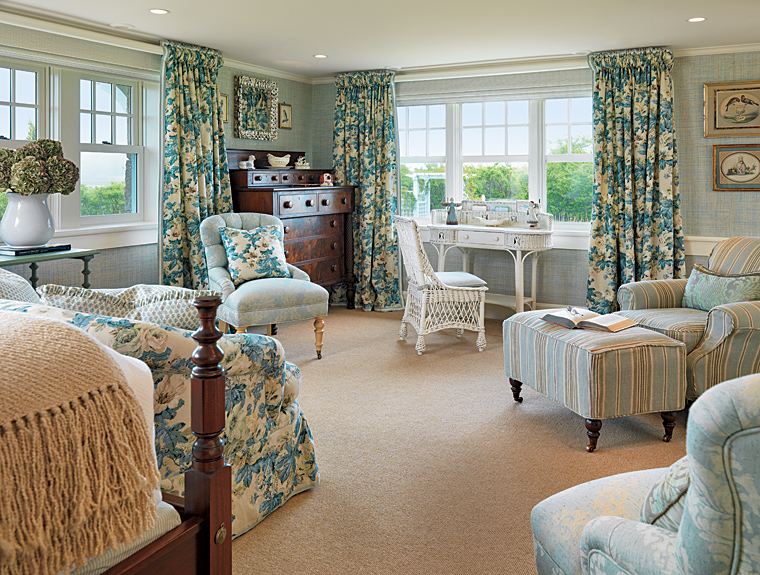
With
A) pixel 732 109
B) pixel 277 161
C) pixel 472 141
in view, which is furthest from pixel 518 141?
pixel 277 161

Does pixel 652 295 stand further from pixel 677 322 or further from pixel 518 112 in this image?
pixel 518 112

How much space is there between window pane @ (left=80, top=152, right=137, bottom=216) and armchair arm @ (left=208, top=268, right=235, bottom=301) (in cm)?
101

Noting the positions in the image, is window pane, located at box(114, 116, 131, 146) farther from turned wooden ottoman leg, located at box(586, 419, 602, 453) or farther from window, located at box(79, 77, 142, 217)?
turned wooden ottoman leg, located at box(586, 419, 602, 453)

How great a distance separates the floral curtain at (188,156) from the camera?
16.6 feet

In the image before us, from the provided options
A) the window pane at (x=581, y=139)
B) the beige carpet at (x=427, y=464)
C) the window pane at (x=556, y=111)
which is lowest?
the beige carpet at (x=427, y=464)

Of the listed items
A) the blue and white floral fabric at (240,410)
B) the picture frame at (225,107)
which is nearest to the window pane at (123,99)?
the picture frame at (225,107)

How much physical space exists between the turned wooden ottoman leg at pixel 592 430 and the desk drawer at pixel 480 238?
2712 mm

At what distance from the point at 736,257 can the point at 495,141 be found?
9.48 ft

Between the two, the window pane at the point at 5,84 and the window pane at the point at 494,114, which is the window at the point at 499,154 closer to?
the window pane at the point at 494,114

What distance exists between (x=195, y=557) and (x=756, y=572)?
104 centimetres

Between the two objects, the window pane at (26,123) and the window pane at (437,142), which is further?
the window pane at (437,142)

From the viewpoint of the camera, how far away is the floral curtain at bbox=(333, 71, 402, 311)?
21.1 feet

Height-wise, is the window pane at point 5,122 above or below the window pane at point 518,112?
below

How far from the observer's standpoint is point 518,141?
617 cm
